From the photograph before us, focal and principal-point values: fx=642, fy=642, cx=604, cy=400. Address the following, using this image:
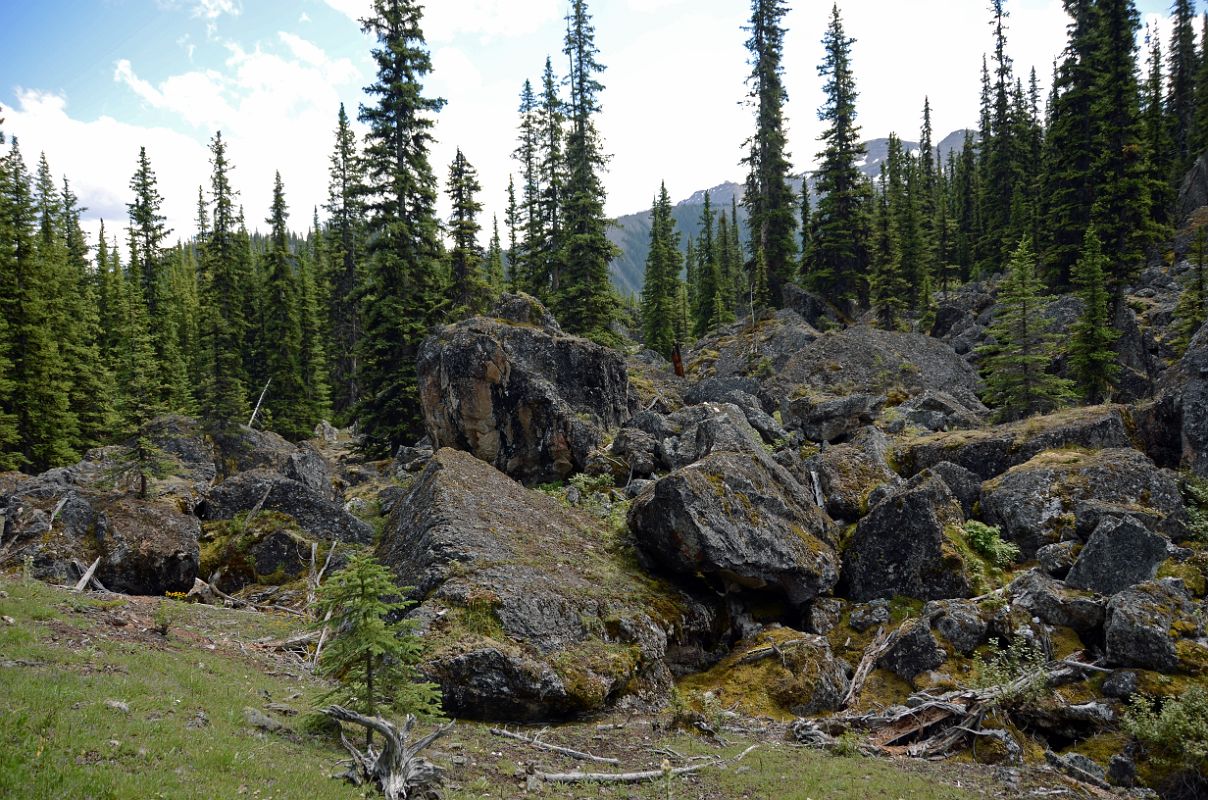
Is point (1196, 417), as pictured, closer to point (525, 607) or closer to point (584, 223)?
point (525, 607)

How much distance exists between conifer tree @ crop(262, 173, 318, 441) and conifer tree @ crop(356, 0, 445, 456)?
19.1 meters

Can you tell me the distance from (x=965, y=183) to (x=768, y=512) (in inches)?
2653

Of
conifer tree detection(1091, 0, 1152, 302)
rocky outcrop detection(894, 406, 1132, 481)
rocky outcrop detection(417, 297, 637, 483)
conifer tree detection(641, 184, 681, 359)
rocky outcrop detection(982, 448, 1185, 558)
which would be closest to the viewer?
rocky outcrop detection(982, 448, 1185, 558)

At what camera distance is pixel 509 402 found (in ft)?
80.1

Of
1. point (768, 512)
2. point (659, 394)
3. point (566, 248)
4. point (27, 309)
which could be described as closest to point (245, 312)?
point (27, 309)

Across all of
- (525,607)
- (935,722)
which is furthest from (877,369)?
(525,607)

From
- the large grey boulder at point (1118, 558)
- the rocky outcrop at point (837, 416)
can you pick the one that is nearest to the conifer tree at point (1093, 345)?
the rocky outcrop at point (837, 416)

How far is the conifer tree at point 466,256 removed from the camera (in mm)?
33125

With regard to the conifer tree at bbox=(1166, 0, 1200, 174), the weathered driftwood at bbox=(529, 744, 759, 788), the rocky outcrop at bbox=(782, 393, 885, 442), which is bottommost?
the weathered driftwood at bbox=(529, 744, 759, 788)

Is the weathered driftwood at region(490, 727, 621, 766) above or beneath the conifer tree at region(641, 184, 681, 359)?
beneath

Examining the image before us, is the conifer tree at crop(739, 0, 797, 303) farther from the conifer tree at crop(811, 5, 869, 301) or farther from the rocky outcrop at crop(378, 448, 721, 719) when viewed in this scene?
the rocky outcrop at crop(378, 448, 721, 719)

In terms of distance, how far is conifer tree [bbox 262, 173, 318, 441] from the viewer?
159 ft

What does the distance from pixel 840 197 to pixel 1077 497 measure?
104 ft

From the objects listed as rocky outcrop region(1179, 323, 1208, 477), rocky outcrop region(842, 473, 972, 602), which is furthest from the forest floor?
rocky outcrop region(1179, 323, 1208, 477)
